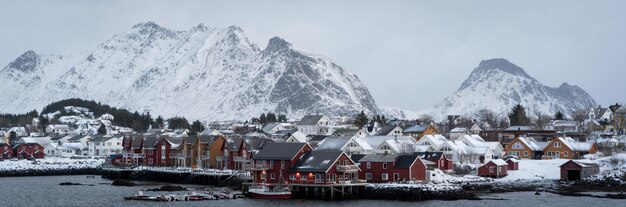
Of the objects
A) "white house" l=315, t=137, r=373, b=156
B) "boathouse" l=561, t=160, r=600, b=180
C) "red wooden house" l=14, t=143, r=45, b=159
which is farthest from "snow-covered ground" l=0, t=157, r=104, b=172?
"boathouse" l=561, t=160, r=600, b=180

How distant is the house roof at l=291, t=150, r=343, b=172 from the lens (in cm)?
7106

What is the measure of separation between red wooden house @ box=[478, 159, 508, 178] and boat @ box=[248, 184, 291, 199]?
71.4 feet

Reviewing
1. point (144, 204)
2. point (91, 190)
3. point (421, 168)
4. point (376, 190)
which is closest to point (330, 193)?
point (376, 190)

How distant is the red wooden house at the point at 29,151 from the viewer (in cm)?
13738

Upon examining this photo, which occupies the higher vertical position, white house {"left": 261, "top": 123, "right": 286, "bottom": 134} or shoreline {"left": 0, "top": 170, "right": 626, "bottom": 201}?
white house {"left": 261, "top": 123, "right": 286, "bottom": 134}

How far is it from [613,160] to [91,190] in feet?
163

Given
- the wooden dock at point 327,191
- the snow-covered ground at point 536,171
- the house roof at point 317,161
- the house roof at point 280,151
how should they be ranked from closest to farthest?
the wooden dock at point 327,191
the house roof at point 317,161
the house roof at point 280,151
the snow-covered ground at point 536,171

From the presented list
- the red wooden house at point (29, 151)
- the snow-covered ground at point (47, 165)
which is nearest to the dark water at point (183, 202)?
the snow-covered ground at point (47, 165)

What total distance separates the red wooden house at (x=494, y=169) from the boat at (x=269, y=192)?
21.8 metres

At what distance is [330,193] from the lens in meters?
70.8

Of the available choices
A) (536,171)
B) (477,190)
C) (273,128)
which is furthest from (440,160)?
(273,128)

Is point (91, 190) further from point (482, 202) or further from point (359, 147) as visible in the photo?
point (482, 202)

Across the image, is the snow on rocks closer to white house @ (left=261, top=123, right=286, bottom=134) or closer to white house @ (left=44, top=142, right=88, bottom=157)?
white house @ (left=44, top=142, right=88, bottom=157)

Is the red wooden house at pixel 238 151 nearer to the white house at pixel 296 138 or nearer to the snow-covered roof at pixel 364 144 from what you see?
the snow-covered roof at pixel 364 144
